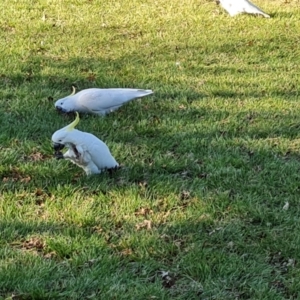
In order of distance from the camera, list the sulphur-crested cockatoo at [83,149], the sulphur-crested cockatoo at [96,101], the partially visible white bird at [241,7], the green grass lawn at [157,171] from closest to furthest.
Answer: the green grass lawn at [157,171] < the sulphur-crested cockatoo at [83,149] < the sulphur-crested cockatoo at [96,101] < the partially visible white bird at [241,7]

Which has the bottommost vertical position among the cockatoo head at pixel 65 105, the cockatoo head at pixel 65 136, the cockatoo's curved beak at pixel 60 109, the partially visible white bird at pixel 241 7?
the cockatoo's curved beak at pixel 60 109

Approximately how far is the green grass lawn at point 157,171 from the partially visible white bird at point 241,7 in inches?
27.2

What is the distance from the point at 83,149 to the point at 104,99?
3.72 feet

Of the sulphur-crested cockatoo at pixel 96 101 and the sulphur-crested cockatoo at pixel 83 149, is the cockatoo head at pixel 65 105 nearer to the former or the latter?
the sulphur-crested cockatoo at pixel 96 101

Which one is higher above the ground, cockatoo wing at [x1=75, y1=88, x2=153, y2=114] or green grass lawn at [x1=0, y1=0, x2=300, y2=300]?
cockatoo wing at [x1=75, y1=88, x2=153, y2=114]

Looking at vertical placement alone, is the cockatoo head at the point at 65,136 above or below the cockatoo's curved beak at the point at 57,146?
above

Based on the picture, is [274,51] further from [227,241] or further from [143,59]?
[227,241]

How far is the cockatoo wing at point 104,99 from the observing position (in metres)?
4.96

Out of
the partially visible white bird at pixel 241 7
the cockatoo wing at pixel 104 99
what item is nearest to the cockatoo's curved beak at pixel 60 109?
the cockatoo wing at pixel 104 99

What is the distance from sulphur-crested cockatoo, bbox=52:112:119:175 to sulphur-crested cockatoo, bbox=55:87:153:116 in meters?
0.95

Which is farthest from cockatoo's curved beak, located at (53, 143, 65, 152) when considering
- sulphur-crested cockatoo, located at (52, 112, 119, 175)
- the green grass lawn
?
the green grass lawn

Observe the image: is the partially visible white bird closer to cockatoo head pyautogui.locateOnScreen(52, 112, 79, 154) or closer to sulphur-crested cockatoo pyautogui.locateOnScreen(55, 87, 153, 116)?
sulphur-crested cockatoo pyautogui.locateOnScreen(55, 87, 153, 116)

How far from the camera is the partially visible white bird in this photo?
8297mm

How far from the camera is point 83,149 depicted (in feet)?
12.9
